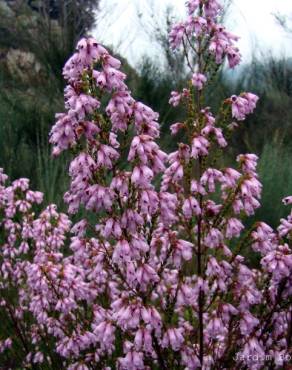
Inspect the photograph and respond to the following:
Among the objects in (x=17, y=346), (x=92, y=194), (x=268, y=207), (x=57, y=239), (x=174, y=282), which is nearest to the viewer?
(x=92, y=194)

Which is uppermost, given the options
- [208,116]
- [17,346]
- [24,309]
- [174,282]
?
[208,116]

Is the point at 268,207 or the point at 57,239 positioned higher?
the point at 57,239

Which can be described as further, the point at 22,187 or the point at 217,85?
the point at 217,85

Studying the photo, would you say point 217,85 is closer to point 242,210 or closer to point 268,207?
point 268,207

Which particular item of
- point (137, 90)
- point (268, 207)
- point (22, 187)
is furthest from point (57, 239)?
point (137, 90)

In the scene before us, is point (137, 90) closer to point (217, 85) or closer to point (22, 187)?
point (217, 85)

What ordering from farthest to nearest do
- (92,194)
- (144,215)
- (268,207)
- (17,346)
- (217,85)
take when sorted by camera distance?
(217,85), (268,207), (17,346), (144,215), (92,194)

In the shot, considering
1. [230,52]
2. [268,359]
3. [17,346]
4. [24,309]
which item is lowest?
[17,346]

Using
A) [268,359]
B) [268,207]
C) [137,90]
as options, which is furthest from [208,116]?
[137,90]

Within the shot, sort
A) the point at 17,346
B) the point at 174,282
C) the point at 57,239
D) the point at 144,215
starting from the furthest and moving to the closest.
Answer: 1. the point at 17,346
2. the point at 57,239
3. the point at 174,282
4. the point at 144,215
